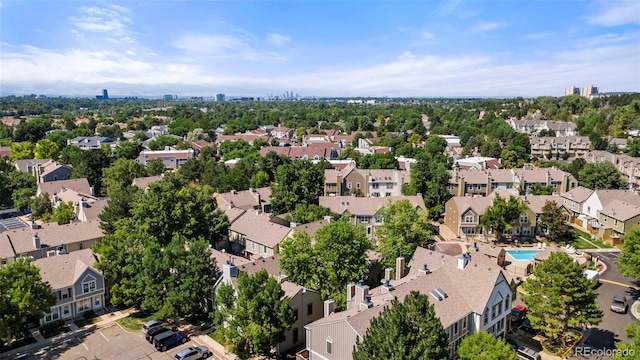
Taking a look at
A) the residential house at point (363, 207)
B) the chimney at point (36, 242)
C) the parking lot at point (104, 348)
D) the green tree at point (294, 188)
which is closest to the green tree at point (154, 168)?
the green tree at point (294, 188)

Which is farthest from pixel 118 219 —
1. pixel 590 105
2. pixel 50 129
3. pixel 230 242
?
pixel 590 105

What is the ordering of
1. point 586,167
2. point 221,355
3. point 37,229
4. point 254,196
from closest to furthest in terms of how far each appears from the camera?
point 221,355 < point 37,229 < point 254,196 < point 586,167

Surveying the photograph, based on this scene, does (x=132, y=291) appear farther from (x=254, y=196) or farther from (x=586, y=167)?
(x=586, y=167)

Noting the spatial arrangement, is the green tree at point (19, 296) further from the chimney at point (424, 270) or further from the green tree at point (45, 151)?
the green tree at point (45, 151)

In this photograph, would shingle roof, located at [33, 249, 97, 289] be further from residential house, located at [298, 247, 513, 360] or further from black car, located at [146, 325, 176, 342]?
residential house, located at [298, 247, 513, 360]

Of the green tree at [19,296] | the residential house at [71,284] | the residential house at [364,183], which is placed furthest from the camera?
the residential house at [364,183]
